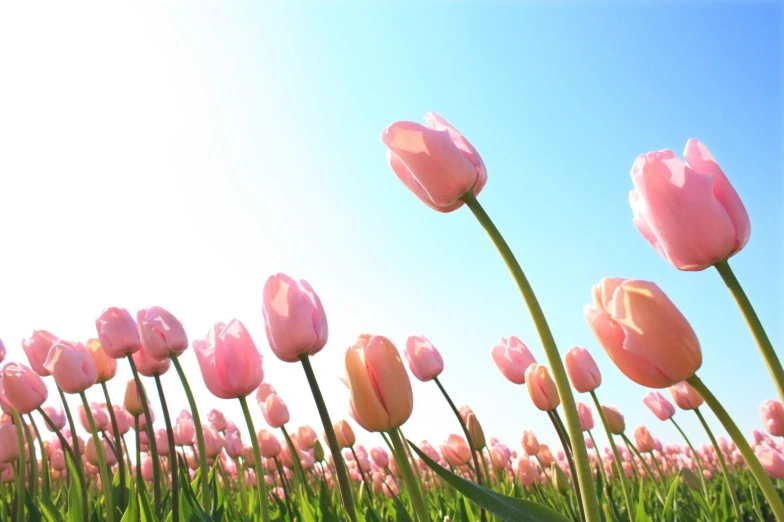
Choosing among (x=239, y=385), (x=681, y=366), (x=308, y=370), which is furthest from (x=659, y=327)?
(x=239, y=385)

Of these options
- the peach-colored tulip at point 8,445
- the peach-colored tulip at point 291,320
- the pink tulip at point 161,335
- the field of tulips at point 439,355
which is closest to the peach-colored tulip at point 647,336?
the field of tulips at point 439,355

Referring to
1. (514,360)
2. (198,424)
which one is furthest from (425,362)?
(198,424)

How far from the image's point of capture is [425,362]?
363cm

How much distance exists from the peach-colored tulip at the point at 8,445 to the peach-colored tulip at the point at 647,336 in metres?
3.89

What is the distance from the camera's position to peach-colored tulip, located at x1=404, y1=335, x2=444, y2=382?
3629mm

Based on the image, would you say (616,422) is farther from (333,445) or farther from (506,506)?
(506,506)

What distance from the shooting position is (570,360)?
9.79 feet

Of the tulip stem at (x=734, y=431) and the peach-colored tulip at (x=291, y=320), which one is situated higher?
the peach-colored tulip at (x=291, y=320)

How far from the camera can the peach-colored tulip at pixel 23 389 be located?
348cm

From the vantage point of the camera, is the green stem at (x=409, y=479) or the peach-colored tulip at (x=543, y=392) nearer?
the green stem at (x=409, y=479)

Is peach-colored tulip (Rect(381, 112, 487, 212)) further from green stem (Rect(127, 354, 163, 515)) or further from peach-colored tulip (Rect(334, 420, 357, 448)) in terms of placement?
peach-colored tulip (Rect(334, 420, 357, 448))

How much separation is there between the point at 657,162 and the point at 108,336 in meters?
2.61

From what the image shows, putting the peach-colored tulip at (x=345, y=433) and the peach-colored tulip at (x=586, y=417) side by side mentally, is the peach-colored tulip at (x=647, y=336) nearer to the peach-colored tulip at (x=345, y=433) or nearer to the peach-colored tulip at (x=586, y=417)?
the peach-colored tulip at (x=586, y=417)

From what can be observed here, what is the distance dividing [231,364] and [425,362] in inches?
58.3
